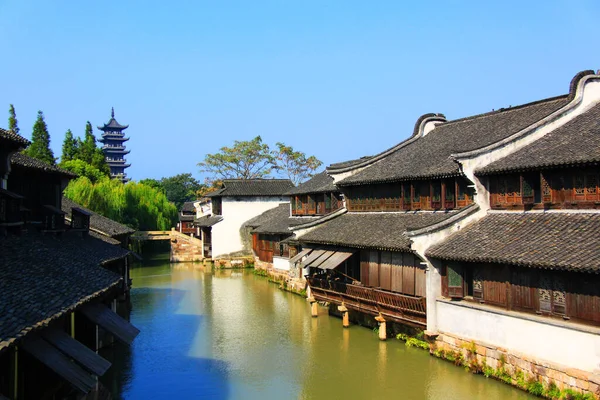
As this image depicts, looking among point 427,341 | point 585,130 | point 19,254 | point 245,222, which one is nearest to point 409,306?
point 427,341

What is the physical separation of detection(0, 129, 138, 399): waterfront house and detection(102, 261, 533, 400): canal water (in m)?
2.28

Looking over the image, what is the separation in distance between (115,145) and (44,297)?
341 feet

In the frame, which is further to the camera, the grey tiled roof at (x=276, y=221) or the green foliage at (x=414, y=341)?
the grey tiled roof at (x=276, y=221)

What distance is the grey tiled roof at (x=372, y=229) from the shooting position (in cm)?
2119

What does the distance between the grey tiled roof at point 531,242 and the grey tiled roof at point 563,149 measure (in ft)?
4.86

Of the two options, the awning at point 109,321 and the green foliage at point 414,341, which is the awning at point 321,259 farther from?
the awning at point 109,321

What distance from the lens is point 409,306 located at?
20.1 m

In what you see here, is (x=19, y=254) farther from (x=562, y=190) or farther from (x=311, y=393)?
(x=562, y=190)

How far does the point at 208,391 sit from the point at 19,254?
6695 millimetres

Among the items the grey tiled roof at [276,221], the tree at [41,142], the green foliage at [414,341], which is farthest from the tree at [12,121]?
the green foliage at [414,341]

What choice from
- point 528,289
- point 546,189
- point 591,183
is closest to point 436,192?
point 546,189

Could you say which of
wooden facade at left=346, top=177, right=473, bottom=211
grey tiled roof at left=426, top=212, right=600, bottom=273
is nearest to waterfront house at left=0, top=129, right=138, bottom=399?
grey tiled roof at left=426, top=212, right=600, bottom=273

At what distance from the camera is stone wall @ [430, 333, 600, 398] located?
44.9 ft

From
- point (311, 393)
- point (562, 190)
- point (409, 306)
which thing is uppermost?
point (562, 190)
